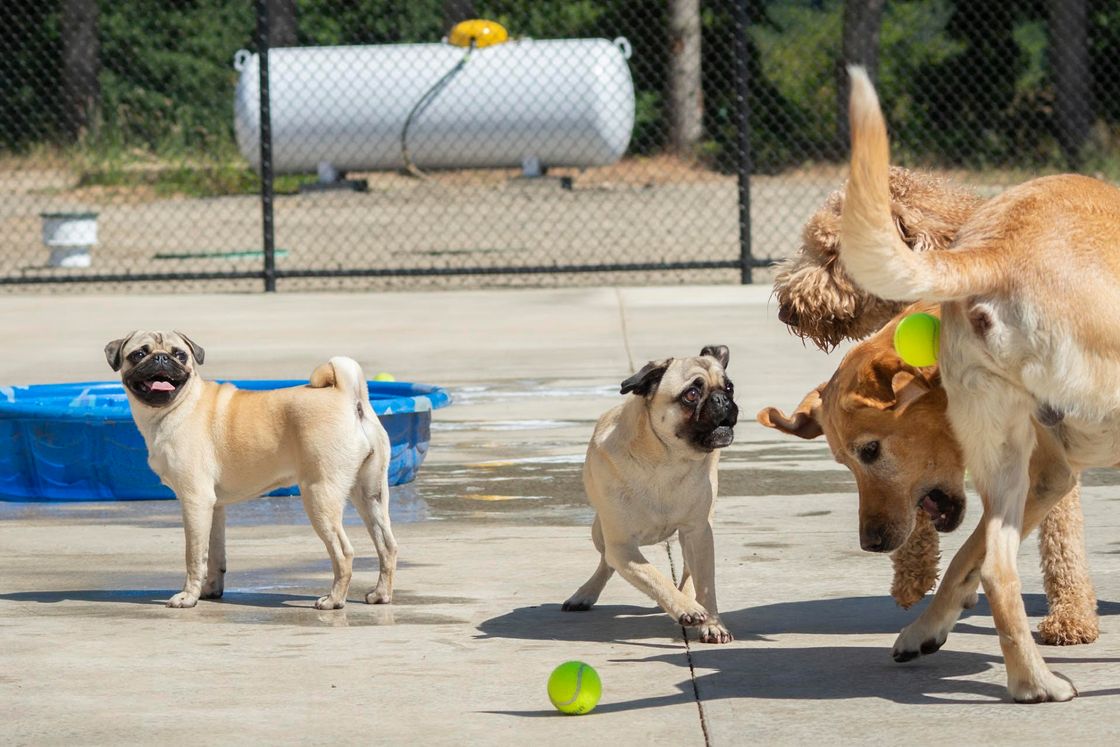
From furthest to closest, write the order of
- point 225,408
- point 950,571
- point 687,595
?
1. point 225,408
2. point 687,595
3. point 950,571

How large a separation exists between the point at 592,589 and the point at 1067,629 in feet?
4.40

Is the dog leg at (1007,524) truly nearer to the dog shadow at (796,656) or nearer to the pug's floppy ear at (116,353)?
the dog shadow at (796,656)

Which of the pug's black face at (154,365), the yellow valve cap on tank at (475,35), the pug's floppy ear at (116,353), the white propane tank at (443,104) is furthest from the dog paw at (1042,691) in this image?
the yellow valve cap on tank at (475,35)

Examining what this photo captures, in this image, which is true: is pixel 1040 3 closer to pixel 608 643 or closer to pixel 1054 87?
pixel 1054 87

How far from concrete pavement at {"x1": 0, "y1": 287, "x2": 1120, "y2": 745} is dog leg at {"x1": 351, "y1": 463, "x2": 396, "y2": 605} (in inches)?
3.9

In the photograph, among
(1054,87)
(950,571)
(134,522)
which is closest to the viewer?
(950,571)

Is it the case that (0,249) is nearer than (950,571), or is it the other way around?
(950,571)

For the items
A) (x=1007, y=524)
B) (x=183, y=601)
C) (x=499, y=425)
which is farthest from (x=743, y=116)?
(x=1007, y=524)

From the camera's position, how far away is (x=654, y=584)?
4.72m

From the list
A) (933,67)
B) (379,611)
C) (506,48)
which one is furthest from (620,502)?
(933,67)

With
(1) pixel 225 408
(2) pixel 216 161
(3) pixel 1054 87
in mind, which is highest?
(1) pixel 225 408

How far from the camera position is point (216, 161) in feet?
84.4

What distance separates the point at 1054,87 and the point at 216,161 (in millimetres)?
12482

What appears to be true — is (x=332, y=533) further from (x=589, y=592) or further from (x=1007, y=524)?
(x=1007, y=524)
